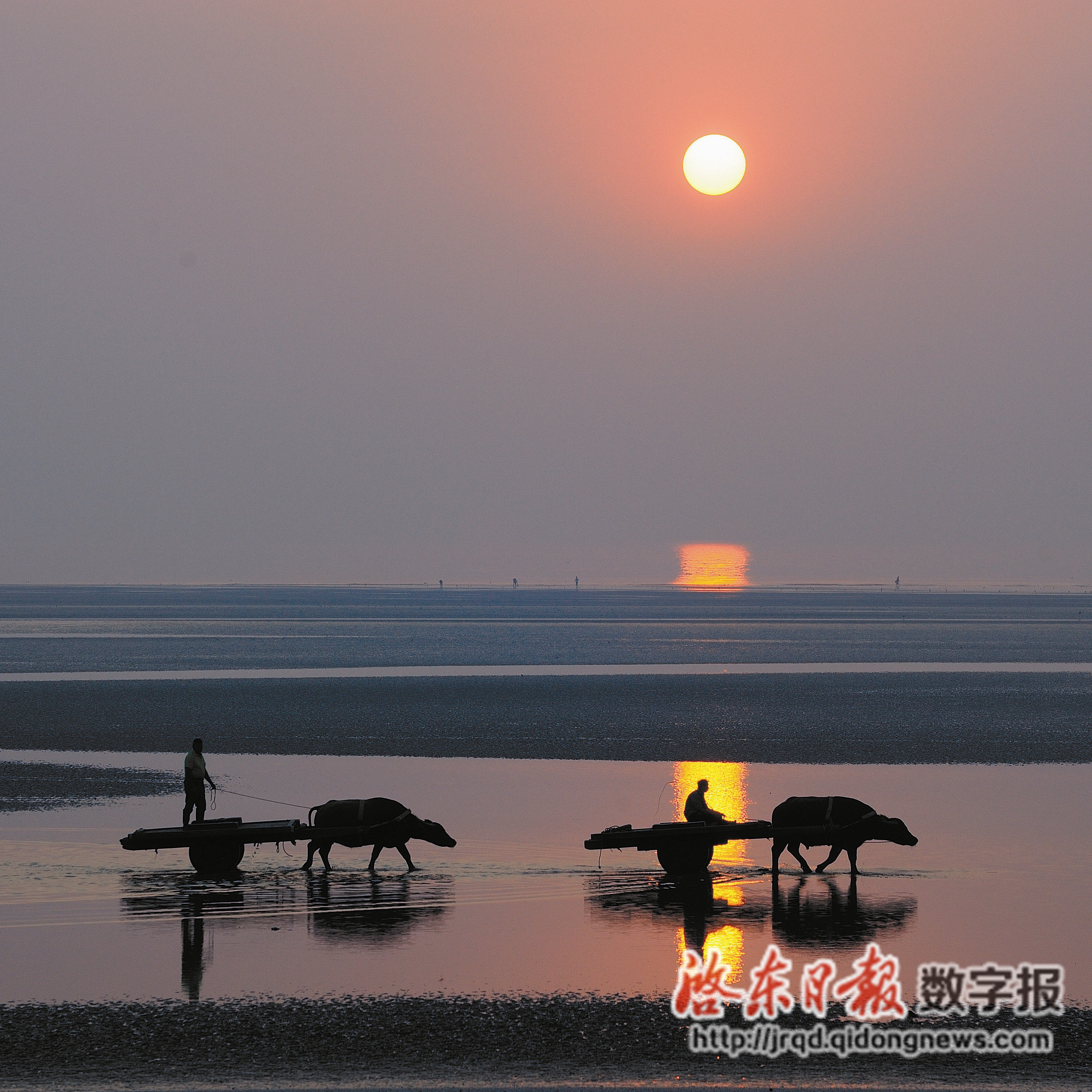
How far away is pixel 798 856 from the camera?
70.4 feet

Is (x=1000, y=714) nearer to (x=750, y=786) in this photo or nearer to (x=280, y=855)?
(x=750, y=786)

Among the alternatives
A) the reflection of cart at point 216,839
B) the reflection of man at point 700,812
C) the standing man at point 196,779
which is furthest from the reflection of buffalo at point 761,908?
the standing man at point 196,779

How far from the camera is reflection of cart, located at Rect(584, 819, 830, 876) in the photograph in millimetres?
20344

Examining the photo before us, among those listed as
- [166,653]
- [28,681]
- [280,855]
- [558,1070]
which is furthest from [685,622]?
[558,1070]

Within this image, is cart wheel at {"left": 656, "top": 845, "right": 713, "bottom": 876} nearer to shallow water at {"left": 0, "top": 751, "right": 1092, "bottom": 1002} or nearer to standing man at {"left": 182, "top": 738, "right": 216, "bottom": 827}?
shallow water at {"left": 0, "top": 751, "right": 1092, "bottom": 1002}

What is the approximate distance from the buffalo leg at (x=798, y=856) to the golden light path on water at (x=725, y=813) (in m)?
0.85

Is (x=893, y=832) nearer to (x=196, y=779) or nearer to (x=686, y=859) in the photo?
(x=686, y=859)

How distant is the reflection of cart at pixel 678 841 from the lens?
801 inches

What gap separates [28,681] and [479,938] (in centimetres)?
4696

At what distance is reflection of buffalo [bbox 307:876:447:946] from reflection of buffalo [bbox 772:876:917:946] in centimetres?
480

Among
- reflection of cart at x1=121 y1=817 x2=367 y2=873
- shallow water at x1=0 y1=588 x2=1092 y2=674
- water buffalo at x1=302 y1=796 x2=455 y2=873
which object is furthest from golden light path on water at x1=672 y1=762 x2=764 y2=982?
shallow water at x1=0 y1=588 x2=1092 y2=674

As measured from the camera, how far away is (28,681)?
192ft

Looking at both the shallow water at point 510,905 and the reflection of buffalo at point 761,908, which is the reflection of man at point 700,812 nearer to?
the shallow water at point 510,905

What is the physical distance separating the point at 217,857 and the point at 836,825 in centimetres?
974
